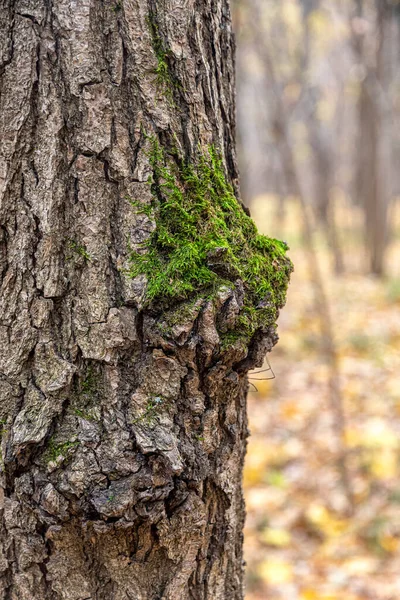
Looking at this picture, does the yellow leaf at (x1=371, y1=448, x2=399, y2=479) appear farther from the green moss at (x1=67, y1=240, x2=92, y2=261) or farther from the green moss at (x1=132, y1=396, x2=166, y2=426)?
the green moss at (x1=67, y1=240, x2=92, y2=261)

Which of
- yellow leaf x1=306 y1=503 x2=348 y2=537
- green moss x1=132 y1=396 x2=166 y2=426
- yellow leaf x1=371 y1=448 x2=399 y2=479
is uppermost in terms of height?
yellow leaf x1=371 y1=448 x2=399 y2=479

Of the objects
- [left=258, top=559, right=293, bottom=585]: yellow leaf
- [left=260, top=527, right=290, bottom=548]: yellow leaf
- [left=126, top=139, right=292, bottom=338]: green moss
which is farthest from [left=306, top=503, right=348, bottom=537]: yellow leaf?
[left=126, top=139, right=292, bottom=338]: green moss

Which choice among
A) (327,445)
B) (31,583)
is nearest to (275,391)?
(327,445)

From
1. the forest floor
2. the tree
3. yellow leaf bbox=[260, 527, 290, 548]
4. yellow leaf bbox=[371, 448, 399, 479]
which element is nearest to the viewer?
the tree

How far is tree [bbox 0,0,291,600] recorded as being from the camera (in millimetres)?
1124

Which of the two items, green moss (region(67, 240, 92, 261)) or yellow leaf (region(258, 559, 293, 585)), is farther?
yellow leaf (region(258, 559, 293, 585))

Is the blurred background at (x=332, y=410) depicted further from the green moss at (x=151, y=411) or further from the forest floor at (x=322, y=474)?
the green moss at (x=151, y=411)

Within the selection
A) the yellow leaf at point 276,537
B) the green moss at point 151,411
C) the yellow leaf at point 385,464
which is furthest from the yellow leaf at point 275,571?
the green moss at point 151,411

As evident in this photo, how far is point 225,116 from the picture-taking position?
1.33 metres

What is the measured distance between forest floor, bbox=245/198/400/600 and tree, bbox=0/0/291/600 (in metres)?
1.98

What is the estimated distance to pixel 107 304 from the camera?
3.79ft

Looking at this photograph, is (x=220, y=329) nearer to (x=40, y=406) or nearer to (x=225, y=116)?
(x=40, y=406)

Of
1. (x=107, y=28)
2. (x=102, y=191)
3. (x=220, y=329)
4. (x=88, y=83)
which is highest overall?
(x=107, y=28)

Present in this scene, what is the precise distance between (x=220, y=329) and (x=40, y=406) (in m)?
0.43
